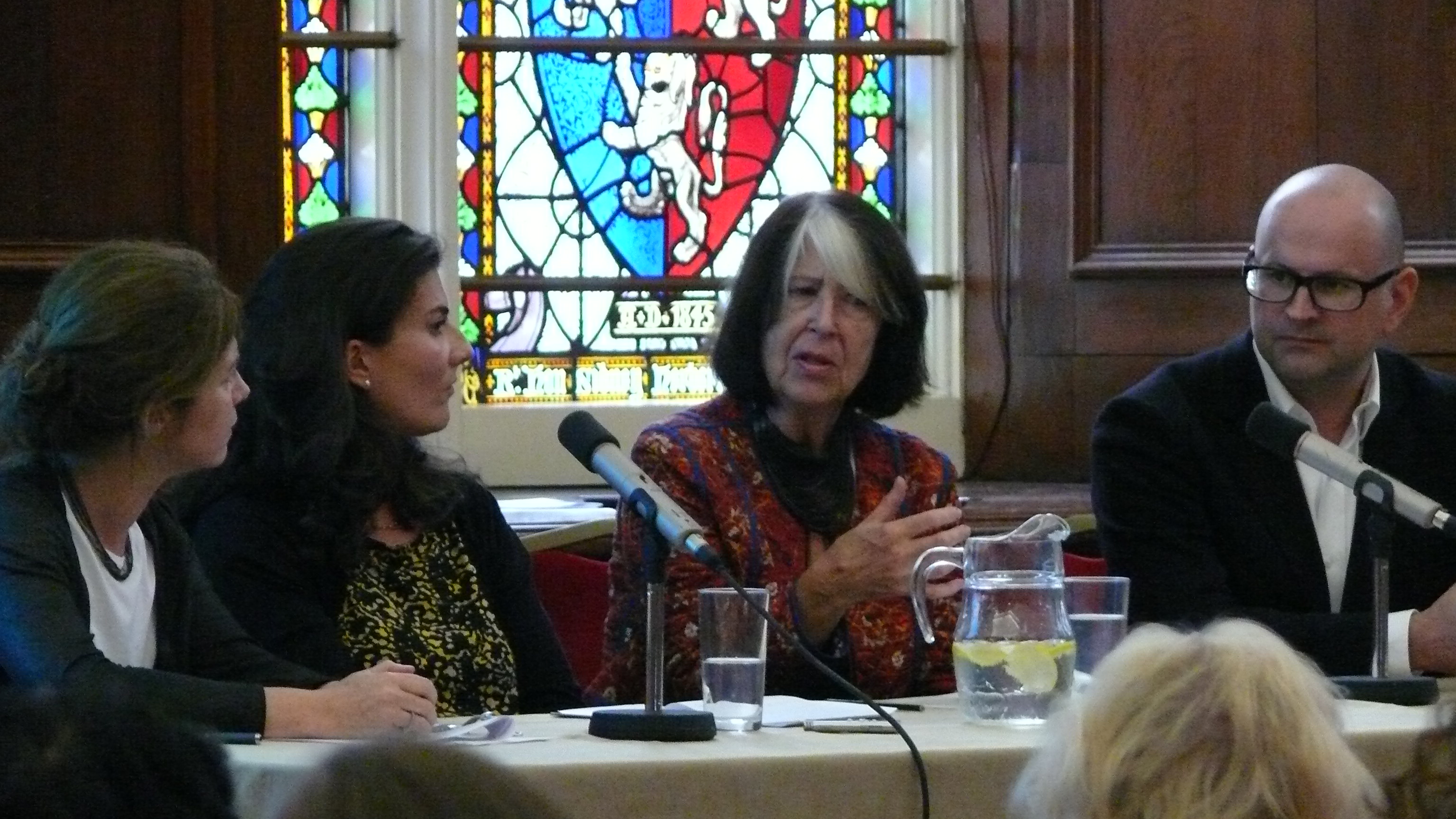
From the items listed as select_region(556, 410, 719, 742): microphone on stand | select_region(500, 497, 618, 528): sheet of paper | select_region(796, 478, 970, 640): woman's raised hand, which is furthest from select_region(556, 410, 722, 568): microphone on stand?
select_region(500, 497, 618, 528): sheet of paper

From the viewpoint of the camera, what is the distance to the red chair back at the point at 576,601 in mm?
3506

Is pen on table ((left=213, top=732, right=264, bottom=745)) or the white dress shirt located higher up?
the white dress shirt

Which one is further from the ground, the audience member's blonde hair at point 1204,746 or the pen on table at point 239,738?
the audience member's blonde hair at point 1204,746

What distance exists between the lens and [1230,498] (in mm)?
3105

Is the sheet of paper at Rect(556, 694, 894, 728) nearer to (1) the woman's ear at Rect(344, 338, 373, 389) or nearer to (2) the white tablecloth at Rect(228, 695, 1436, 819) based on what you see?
(2) the white tablecloth at Rect(228, 695, 1436, 819)

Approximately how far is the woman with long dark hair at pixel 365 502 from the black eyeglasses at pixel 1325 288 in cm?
113

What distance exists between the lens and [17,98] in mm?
3520

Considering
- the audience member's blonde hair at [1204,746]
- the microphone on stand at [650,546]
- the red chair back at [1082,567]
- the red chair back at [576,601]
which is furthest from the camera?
the red chair back at [1082,567]

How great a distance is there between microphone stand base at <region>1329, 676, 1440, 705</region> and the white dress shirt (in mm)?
605

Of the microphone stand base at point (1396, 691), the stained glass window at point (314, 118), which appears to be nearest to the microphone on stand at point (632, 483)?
the microphone stand base at point (1396, 691)

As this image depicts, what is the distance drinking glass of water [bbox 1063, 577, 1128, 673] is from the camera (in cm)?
247

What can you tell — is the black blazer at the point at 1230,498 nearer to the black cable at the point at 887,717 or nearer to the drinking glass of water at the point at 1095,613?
the drinking glass of water at the point at 1095,613

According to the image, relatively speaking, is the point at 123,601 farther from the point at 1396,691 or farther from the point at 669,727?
the point at 1396,691

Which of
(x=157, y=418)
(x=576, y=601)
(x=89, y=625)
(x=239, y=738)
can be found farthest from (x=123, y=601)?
(x=576, y=601)
